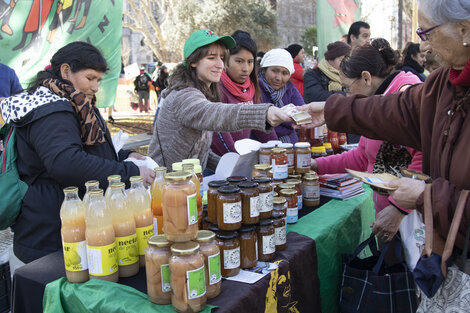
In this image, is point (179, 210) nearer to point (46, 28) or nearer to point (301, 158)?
point (301, 158)

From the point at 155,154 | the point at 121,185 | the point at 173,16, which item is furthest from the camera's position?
the point at 173,16

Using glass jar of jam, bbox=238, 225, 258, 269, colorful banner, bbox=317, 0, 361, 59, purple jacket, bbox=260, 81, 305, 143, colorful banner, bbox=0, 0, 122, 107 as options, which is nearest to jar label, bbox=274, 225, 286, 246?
glass jar of jam, bbox=238, 225, 258, 269

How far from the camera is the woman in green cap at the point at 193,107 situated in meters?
2.50

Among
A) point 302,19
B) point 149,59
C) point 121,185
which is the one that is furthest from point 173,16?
point 121,185

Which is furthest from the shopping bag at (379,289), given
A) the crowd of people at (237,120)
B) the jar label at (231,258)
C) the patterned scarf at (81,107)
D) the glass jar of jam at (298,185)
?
the patterned scarf at (81,107)

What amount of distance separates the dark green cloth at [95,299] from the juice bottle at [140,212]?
0.75 feet

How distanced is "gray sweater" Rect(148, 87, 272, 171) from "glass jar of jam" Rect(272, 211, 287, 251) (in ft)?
2.10

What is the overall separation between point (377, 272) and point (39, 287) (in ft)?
5.66

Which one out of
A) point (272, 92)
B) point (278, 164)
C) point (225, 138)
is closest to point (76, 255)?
A: point (278, 164)

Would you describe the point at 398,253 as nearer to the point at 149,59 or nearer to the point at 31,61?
the point at 31,61

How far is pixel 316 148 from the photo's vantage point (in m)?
3.42

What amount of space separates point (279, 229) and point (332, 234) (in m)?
0.59

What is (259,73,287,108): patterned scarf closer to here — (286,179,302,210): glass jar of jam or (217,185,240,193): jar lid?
(286,179,302,210): glass jar of jam

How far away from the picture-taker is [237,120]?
92.7 inches
